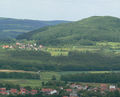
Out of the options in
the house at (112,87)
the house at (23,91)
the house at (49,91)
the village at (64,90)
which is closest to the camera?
the village at (64,90)

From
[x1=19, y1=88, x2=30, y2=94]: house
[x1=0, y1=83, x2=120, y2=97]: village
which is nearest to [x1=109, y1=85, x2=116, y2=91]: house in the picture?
[x1=0, y1=83, x2=120, y2=97]: village

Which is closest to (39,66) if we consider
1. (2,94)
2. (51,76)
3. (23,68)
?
(23,68)

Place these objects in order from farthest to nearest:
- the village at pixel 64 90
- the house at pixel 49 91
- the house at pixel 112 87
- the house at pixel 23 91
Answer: the house at pixel 112 87, the house at pixel 49 91, the house at pixel 23 91, the village at pixel 64 90

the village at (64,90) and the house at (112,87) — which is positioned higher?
the village at (64,90)

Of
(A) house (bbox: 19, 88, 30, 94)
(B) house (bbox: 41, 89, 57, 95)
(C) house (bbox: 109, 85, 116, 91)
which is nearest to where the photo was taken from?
(A) house (bbox: 19, 88, 30, 94)

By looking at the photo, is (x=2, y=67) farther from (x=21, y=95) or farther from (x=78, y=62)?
(x=21, y=95)

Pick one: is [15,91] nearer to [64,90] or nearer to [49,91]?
[49,91]

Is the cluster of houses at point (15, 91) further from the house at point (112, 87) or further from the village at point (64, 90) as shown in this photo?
the house at point (112, 87)

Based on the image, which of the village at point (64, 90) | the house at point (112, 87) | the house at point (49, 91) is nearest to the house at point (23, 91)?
the village at point (64, 90)

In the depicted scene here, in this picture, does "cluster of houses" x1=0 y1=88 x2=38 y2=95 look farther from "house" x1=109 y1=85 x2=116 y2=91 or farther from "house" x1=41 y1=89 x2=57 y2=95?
"house" x1=109 y1=85 x2=116 y2=91

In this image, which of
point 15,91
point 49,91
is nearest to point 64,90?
point 49,91

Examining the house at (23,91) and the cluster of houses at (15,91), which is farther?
the house at (23,91)

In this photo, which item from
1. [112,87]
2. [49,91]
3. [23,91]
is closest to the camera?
[23,91]
